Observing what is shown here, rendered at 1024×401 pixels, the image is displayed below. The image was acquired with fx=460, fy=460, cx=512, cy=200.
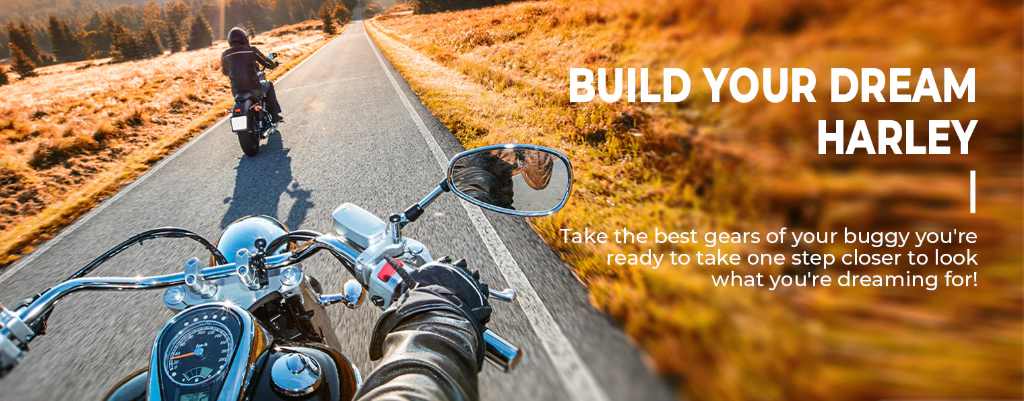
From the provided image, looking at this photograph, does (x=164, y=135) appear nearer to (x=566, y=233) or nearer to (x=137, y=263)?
(x=137, y=263)

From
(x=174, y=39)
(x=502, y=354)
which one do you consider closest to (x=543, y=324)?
(x=502, y=354)

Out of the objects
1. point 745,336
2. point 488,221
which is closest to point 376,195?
point 488,221

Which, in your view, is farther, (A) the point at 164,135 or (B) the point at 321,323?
(A) the point at 164,135

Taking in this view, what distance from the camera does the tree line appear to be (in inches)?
2539

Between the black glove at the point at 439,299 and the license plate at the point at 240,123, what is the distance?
21.1ft

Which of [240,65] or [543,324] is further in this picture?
[240,65]

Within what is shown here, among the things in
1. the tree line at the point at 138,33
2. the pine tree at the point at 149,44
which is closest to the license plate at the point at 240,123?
the tree line at the point at 138,33

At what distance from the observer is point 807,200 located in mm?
2867

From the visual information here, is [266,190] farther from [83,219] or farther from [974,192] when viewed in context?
[974,192]

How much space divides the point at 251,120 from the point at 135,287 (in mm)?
6392

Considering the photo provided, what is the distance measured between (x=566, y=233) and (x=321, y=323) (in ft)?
6.45

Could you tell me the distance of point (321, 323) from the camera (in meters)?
1.89

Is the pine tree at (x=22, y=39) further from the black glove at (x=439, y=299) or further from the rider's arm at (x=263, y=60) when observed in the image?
the black glove at (x=439, y=299)

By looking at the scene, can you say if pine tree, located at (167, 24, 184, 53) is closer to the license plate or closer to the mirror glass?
the license plate
